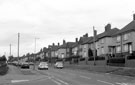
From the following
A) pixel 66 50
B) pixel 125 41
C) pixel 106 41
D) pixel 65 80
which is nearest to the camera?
pixel 65 80

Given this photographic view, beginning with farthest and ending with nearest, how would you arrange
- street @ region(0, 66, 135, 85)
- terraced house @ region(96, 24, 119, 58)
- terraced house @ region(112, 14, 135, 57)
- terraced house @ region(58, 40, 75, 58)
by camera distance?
1. terraced house @ region(58, 40, 75, 58)
2. terraced house @ region(96, 24, 119, 58)
3. terraced house @ region(112, 14, 135, 57)
4. street @ region(0, 66, 135, 85)

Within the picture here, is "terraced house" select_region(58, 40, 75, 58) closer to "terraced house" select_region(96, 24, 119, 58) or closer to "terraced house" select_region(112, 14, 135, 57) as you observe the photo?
"terraced house" select_region(96, 24, 119, 58)

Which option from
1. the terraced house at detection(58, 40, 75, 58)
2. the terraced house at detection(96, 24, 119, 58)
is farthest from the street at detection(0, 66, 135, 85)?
the terraced house at detection(58, 40, 75, 58)

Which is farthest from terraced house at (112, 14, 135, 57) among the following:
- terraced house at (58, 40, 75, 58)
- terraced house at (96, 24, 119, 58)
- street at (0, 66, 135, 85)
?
terraced house at (58, 40, 75, 58)

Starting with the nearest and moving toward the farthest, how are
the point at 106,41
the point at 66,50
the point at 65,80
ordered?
the point at 65,80 < the point at 106,41 < the point at 66,50

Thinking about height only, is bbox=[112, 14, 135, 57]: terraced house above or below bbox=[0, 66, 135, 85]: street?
above

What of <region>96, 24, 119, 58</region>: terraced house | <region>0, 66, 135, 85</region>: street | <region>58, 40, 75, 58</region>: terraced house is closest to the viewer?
<region>0, 66, 135, 85</region>: street

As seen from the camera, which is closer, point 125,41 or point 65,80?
point 65,80

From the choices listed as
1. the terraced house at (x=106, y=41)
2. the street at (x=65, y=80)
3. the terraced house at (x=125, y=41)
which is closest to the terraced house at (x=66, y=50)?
the terraced house at (x=106, y=41)

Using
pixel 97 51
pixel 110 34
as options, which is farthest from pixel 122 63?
pixel 97 51

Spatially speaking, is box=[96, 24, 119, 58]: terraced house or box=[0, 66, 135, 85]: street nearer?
box=[0, 66, 135, 85]: street

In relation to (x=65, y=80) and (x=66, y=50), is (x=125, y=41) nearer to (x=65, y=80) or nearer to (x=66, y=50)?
(x=65, y=80)

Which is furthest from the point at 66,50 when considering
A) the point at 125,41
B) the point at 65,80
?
the point at 65,80

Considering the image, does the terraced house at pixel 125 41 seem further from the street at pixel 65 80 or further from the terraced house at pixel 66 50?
the terraced house at pixel 66 50
